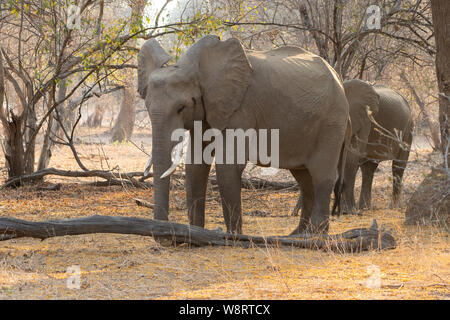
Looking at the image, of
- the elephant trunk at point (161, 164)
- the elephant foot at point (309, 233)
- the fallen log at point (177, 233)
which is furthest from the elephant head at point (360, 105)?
the elephant trunk at point (161, 164)

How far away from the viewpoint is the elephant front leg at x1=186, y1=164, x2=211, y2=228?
6953mm

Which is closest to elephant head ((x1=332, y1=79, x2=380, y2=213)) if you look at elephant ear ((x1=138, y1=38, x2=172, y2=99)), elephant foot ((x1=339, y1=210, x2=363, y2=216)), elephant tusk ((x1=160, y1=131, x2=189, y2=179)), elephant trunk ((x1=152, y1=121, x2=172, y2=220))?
elephant foot ((x1=339, y1=210, x2=363, y2=216))

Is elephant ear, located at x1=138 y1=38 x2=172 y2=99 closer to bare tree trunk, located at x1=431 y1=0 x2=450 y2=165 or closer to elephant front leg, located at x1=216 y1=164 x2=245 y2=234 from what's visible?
elephant front leg, located at x1=216 y1=164 x2=245 y2=234

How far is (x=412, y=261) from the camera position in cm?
579

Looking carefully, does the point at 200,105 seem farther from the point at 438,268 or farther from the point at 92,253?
the point at 438,268

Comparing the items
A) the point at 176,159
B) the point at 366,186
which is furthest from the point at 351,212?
the point at 176,159

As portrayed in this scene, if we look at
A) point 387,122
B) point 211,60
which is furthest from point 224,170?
point 387,122

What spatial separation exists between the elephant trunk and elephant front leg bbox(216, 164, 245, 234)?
0.69m

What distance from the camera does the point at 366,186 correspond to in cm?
1071

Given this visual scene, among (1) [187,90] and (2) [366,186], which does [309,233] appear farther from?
(2) [366,186]

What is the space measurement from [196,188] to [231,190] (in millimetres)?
510

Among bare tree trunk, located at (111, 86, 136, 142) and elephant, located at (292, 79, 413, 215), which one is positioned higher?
bare tree trunk, located at (111, 86, 136, 142)

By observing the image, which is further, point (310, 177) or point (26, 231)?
point (310, 177)

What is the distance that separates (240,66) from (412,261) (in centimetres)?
260
